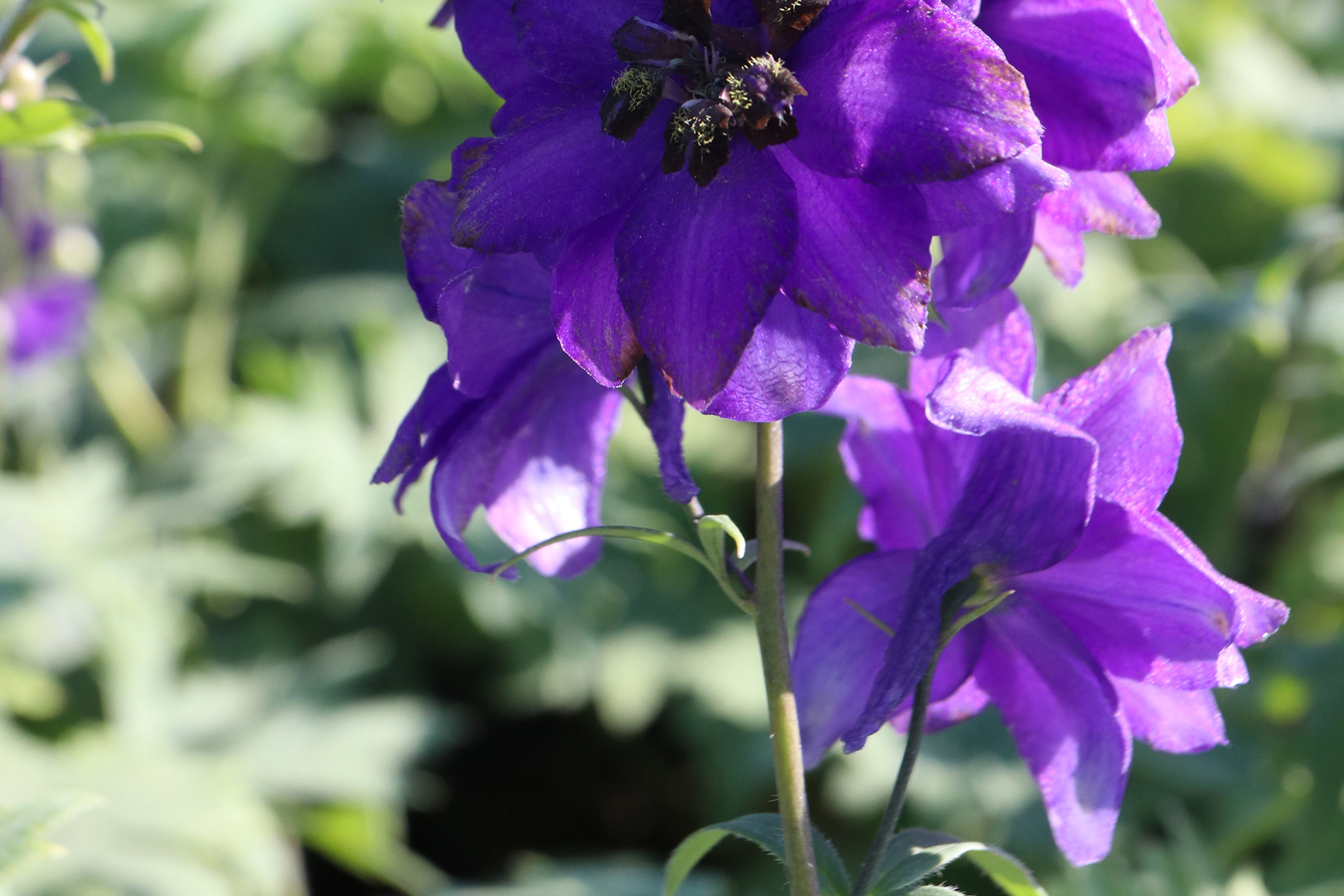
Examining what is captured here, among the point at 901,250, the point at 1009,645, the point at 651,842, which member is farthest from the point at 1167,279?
the point at 901,250

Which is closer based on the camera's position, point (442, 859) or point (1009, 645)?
point (1009, 645)

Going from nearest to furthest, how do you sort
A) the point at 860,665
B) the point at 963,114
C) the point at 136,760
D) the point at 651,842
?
the point at 963,114 < the point at 860,665 < the point at 136,760 < the point at 651,842

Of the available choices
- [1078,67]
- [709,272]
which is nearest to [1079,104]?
[1078,67]

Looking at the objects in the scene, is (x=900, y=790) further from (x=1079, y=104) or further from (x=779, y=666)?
(x=1079, y=104)

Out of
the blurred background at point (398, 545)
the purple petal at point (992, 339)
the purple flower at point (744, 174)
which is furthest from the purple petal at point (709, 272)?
the blurred background at point (398, 545)

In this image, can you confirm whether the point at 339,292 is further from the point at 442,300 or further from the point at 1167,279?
the point at 442,300
